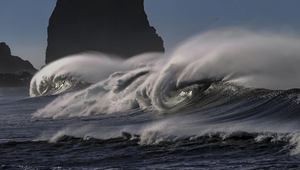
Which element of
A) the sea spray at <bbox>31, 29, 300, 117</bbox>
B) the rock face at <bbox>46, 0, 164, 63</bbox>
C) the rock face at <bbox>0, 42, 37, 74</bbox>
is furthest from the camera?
the rock face at <bbox>0, 42, 37, 74</bbox>

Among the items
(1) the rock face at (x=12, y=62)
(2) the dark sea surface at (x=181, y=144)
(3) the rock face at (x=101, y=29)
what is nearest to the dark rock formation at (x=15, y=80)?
(3) the rock face at (x=101, y=29)

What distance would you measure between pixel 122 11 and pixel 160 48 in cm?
1841

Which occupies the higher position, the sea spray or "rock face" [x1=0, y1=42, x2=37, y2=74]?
"rock face" [x1=0, y1=42, x2=37, y2=74]

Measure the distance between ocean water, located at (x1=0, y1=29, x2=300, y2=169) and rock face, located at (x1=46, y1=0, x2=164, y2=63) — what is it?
110620 millimetres

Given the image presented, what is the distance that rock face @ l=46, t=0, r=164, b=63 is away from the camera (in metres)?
132

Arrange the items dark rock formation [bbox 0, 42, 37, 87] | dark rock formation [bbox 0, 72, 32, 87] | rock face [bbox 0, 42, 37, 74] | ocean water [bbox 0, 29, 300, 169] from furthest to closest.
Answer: rock face [bbox 0, 42, 37, 74] < dark rock formation [bbox 0, 42, 37, 87] < dark rock formation [bbox 0, 72, 32, 87] < ocean water [bbox 0, 29, 300, 169]

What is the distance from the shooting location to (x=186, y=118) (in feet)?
39.3

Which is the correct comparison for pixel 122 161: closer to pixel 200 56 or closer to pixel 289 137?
pixel 289 137

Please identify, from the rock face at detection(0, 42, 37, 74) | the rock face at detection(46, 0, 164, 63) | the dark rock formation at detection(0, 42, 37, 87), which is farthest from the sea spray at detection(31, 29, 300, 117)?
the rock face at detection(0, 42, 37, 74)

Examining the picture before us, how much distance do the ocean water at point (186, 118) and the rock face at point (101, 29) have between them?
363ft

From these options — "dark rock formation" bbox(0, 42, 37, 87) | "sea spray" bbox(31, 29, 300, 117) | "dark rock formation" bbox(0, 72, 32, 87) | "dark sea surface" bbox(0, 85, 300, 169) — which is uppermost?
"dark rock formation" bbox(0, 42, 37, 87)

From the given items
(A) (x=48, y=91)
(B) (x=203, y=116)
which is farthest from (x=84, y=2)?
(B) (x=203, y=116)

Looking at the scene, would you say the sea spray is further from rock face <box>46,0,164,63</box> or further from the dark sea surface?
rock face <box>46,0,164,63</box>

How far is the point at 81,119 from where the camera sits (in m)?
15.3
